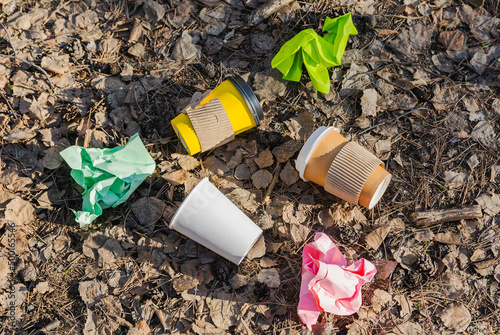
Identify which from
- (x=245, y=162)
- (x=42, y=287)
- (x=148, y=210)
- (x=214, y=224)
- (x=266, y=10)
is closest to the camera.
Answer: (x=214, y=224)

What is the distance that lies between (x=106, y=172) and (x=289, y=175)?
1164mm

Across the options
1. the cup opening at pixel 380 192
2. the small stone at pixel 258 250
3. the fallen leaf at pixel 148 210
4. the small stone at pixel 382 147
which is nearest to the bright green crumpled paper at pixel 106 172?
the fallen leaf at pixel 148 210

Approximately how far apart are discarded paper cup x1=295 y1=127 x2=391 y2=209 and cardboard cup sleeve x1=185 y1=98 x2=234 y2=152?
0.52 meters

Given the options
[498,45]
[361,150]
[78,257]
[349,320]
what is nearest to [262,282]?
[349,320]

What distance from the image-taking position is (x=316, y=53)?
8.24 ft

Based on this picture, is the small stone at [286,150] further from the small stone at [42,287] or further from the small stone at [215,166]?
the small stone at [42,287]

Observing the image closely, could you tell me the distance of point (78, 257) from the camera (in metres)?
2.40

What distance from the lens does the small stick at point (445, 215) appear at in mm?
2488

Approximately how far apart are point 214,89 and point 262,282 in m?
1.26

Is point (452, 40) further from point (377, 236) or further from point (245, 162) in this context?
point (245, 162)

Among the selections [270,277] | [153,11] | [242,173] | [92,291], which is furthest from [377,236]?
[153,11]

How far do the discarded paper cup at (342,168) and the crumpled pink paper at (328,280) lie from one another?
12.3 inches

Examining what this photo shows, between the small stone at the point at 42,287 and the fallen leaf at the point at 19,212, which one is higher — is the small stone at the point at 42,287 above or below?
below

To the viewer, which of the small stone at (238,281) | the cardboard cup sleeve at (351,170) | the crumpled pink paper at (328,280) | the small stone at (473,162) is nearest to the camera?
the crumpled pink paper at (328,280)
